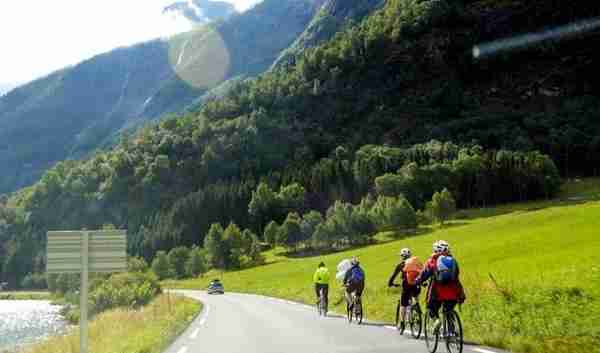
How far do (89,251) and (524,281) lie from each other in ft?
45.6

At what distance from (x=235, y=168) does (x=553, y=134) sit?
11745cm

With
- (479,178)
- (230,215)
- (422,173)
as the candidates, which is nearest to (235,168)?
(230,215)

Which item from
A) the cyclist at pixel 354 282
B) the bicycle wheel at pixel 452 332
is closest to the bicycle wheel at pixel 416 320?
the bicycle wheel at pixel 452 332

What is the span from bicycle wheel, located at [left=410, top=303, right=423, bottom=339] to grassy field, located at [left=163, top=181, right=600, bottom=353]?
1.25 metres

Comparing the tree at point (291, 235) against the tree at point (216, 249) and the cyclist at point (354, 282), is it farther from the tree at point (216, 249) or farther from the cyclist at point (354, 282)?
the cyclist at point (354, 282)

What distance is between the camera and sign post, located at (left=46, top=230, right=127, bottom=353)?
10484 millimetres

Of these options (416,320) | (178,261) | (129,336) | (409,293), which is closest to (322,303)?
(129,336)

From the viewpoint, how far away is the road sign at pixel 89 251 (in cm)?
1050

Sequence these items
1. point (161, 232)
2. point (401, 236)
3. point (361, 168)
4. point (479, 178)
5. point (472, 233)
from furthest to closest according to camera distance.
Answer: point (361, 168) → point (161, 232) → point (479, 178) → point (401, 236) → point (472, 233)

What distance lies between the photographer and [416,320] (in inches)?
553

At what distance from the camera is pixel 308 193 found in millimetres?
159750

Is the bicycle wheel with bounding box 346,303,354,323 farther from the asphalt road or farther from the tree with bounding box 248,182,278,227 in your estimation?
the tree with bounding box 248,182,278,227

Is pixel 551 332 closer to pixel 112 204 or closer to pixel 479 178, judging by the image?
pixel 479 178

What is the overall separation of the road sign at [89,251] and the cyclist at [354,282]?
1041 centimetres
